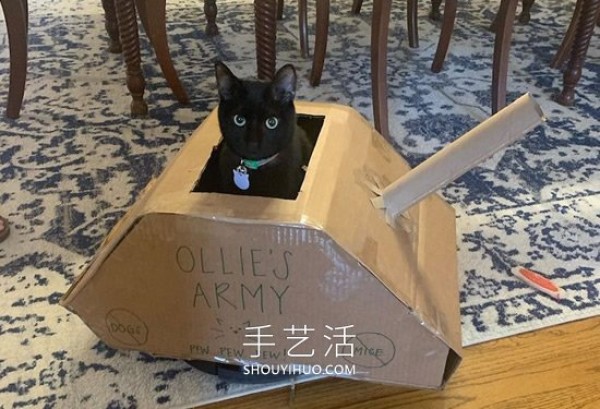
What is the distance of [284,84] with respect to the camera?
100 centimetres

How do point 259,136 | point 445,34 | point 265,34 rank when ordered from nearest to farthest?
point 259,136 → point 265,34 → point 445,34

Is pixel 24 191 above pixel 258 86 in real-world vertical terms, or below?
below

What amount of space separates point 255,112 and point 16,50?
40.0 inches

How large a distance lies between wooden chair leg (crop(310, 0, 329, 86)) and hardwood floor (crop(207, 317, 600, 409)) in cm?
104

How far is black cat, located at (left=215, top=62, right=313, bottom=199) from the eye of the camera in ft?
3.25

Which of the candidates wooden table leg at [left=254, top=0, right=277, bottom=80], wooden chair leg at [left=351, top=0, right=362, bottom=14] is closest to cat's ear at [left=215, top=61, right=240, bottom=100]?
wooden table leg at [left=254, top=0, right=277, bottom=80]

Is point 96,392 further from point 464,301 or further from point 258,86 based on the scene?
point 464,301

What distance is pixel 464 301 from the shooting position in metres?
1.15

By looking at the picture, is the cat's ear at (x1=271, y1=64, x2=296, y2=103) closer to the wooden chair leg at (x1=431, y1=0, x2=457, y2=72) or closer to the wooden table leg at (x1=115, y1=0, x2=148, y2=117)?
the wooden table leg at (x1=115, y1=0, x2=148, y2=117)

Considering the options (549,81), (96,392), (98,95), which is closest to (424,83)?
(549,81)

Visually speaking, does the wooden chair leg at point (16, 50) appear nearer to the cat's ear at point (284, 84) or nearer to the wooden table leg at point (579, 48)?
the cat's ear at point (284, 84)

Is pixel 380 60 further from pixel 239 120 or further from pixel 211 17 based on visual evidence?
pixel 211 17

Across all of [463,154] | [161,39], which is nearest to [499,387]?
[463,154]

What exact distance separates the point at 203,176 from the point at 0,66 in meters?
1.33
